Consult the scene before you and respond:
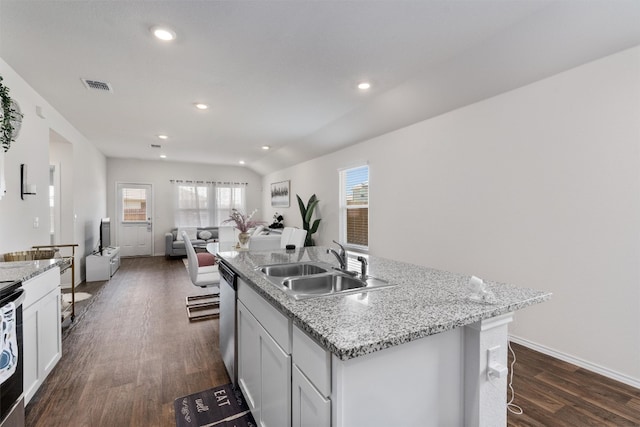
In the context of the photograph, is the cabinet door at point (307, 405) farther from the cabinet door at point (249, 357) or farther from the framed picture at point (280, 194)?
the framed picture at point (280, 194)

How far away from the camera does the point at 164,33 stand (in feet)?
7.00

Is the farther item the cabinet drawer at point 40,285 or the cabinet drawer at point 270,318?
the cabinet drawer at point 40,285

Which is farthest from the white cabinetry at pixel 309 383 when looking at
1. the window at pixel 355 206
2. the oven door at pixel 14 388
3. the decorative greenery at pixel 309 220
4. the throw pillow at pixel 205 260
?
the decorative greenery at pixel 309 220

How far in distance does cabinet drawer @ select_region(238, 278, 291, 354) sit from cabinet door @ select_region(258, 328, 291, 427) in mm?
33

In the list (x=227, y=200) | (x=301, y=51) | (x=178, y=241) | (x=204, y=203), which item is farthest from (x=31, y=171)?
(x=227, y=200)

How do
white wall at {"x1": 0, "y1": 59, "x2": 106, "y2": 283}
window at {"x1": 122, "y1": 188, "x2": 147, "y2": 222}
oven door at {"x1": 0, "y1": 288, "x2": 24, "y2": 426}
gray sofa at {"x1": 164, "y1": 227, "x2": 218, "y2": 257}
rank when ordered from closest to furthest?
oven door at {"x1": 0, "y1": 288, "x2": 24, "y2": 426}
white wall at {"x1": 0, "y1": 59, "x2": 106, "y2": 283}
gray sofa at {"x1": 164, "y1": 227, "x2": 218, "y2": 257}
window at {"x1": 122, "y1": 188, "x2": 147, "y2": 222}

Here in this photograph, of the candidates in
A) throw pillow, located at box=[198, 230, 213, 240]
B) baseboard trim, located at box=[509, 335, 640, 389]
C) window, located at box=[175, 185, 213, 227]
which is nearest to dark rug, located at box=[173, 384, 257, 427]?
baseboard trim, located at box=[509, 335, 640, 389]

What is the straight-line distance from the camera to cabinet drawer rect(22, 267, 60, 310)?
174cm

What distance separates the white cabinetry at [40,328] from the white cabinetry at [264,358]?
124 cm

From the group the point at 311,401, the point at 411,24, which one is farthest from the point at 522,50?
the point at 311,401

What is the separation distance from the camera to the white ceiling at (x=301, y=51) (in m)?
1.90

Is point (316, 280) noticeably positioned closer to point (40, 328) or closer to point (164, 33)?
point (40, 328)

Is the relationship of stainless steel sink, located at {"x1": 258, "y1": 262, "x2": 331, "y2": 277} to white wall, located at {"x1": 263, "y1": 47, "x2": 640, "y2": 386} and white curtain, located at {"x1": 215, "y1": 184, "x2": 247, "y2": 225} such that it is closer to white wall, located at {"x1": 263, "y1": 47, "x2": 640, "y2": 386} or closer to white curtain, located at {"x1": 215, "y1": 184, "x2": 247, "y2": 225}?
white wall, located at {"x1": 263, "y1": 47, "x2": 640, "y2": 386}

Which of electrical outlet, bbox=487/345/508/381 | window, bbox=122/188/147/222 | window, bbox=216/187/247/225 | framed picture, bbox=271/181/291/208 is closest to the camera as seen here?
electrical outlet, bbox=487/345/508/381
